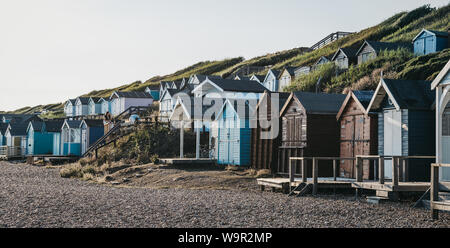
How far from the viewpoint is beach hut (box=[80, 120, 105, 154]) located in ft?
154

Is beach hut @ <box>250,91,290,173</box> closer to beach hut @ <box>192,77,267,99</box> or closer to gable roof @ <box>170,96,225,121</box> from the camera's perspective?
gable roof @ <box>170,96,225,121</box>

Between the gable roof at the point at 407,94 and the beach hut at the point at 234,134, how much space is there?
362 inches

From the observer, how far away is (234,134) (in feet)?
89.4

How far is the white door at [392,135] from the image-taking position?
58.2ft

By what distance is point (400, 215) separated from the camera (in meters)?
12.9

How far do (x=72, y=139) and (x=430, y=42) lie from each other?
35281 mm

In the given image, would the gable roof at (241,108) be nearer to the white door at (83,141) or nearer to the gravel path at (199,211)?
the gravel path at (199,211)

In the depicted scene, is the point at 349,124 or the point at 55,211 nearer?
the point at 55,211

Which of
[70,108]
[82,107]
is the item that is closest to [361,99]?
[82,107]

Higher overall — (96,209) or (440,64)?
(440,64)

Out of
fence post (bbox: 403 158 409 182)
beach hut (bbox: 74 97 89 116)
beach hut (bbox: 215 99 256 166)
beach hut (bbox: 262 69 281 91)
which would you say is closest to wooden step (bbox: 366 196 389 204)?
fence post (bbox: 403 158 409 182)
